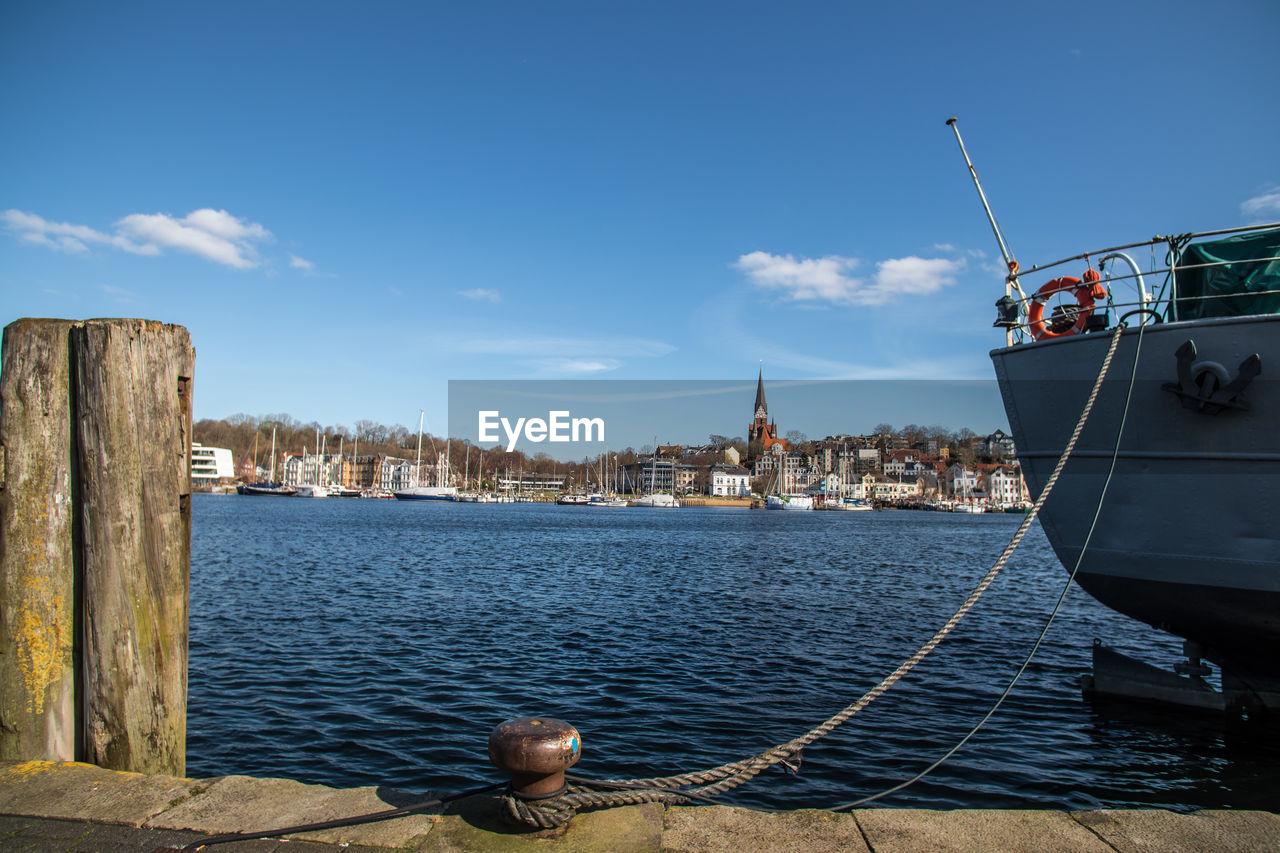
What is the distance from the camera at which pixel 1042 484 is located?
10164mm

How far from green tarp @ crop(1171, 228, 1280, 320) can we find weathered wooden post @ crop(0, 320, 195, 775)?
9.52 meters

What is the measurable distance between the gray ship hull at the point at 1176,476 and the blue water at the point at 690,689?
1748 millimetres

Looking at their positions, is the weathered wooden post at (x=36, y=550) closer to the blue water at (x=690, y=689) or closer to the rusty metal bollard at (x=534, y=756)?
the rusty metal bollard at (x=534, y=756)

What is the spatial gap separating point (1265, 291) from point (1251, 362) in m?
0.97

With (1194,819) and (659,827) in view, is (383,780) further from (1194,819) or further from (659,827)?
(1194,819)

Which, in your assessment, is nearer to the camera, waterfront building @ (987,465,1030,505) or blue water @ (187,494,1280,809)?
blue water @ (187,494,1280,809)

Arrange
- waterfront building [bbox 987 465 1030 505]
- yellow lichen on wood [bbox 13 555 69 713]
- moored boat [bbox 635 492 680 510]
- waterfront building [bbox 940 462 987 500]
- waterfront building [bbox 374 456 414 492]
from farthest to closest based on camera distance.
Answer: waterfront building [bbox 374 456 414 492] < waterfront building [bbox 940 462 987 500] < waterfront building [bbox 987 465 1030 505] < moored boat [bbox 635 492 680 510] < yellow lichen on wood [bbox 13 555 69 713]

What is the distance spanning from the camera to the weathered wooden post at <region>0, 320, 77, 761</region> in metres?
4.38

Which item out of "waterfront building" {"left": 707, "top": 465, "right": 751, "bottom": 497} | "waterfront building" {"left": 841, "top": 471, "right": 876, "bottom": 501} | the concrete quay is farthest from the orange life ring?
"waterfront building" {"left": 707, "top": 465, "right": 751, "bottom": 497}

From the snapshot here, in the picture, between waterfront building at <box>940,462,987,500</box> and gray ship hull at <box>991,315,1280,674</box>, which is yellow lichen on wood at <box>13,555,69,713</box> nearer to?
gray ship hull at <box>991,315,1280,674</box>

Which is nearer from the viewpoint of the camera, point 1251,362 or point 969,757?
point 1251,362

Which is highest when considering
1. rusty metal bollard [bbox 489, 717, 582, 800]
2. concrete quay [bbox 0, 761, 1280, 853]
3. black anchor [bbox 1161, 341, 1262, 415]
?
black anchor [bbox 1161, 341, 1262, 415]

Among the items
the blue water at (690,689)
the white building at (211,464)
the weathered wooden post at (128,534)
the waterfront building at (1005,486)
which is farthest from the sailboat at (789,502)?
the weathered wooden post at (128,534)

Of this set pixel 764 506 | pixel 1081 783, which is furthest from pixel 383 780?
pixel 764 506
